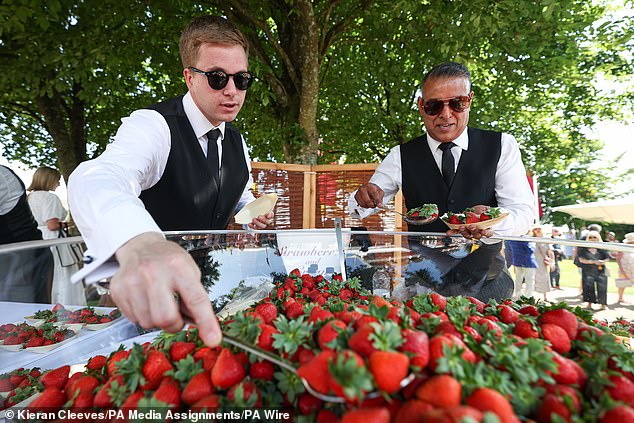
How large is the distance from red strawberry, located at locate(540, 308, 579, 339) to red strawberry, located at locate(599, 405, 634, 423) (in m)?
0.36

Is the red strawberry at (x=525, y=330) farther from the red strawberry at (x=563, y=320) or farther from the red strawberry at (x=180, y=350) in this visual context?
the red strawberry at (x=180, y=350)

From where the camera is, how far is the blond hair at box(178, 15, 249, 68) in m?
1.81

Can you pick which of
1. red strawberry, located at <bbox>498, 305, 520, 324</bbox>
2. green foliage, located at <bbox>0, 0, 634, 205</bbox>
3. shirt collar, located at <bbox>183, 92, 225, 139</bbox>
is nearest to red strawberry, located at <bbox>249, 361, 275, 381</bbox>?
red strawberry, located at <bbox>498, 305, 520, 324</bbox>

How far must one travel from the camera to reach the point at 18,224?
261 cm

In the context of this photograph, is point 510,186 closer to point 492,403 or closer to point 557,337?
point 557,337

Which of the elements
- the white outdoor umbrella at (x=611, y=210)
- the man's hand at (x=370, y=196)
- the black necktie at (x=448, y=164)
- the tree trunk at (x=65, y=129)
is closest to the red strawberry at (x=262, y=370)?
the man's hand at (x=370, y=196)

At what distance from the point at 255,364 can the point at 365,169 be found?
3.71m

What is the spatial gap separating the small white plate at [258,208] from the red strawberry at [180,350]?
3.69ft

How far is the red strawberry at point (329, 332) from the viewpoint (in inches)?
29.6

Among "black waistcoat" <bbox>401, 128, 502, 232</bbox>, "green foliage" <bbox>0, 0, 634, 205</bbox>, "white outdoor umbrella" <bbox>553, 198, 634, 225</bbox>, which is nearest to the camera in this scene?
"black waistcoat" <bbox>401, 128, 502, 232</bbox>

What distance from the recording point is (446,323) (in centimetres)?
88

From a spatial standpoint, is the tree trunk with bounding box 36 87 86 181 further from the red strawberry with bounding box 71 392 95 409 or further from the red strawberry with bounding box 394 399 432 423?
the red strawberry with bounding box 394 399 432 423

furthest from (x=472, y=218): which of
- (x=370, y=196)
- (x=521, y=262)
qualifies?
(x=370, y=196)

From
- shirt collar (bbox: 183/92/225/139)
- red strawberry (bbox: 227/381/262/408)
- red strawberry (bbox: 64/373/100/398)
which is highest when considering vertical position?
shirt collar (bbox: 183/92/225/139)
